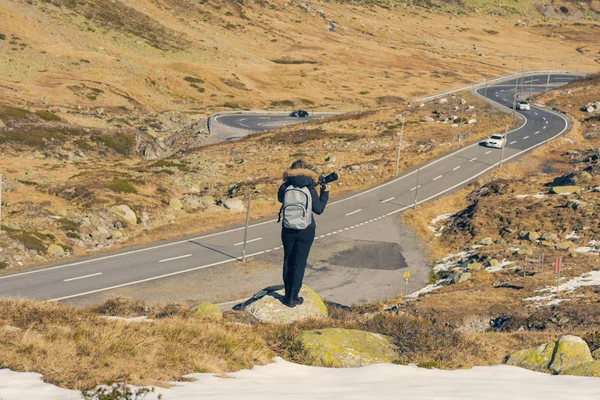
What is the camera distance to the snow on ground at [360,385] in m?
8.13

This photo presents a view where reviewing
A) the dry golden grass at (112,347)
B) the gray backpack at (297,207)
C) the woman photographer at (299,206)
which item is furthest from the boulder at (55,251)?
the gray backpack at (297,207)

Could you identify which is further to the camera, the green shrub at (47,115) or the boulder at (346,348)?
the green shrub at (47,115)

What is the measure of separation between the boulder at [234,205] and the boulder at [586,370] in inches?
1443

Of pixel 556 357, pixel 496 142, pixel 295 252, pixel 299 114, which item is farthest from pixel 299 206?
pixel 299 114

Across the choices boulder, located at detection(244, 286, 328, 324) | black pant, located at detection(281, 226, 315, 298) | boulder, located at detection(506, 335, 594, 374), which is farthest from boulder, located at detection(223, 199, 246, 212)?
boulder, located at detection(506, 335, 594, 374)

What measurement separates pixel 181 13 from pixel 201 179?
12957cm

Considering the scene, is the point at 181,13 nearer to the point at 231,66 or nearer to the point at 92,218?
the point at 231,66

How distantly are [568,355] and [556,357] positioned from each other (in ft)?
0.66

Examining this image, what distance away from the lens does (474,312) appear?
2712 cm

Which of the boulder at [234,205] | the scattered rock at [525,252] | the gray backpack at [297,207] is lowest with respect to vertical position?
the boulder at [234,205]

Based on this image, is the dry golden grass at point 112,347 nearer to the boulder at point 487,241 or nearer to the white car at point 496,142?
the boulder at point 487,241

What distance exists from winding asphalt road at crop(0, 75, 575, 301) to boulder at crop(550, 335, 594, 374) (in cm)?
2169

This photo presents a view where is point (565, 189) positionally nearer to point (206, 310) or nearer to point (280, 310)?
point (280, 310)

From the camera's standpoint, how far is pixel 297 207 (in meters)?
13.5
